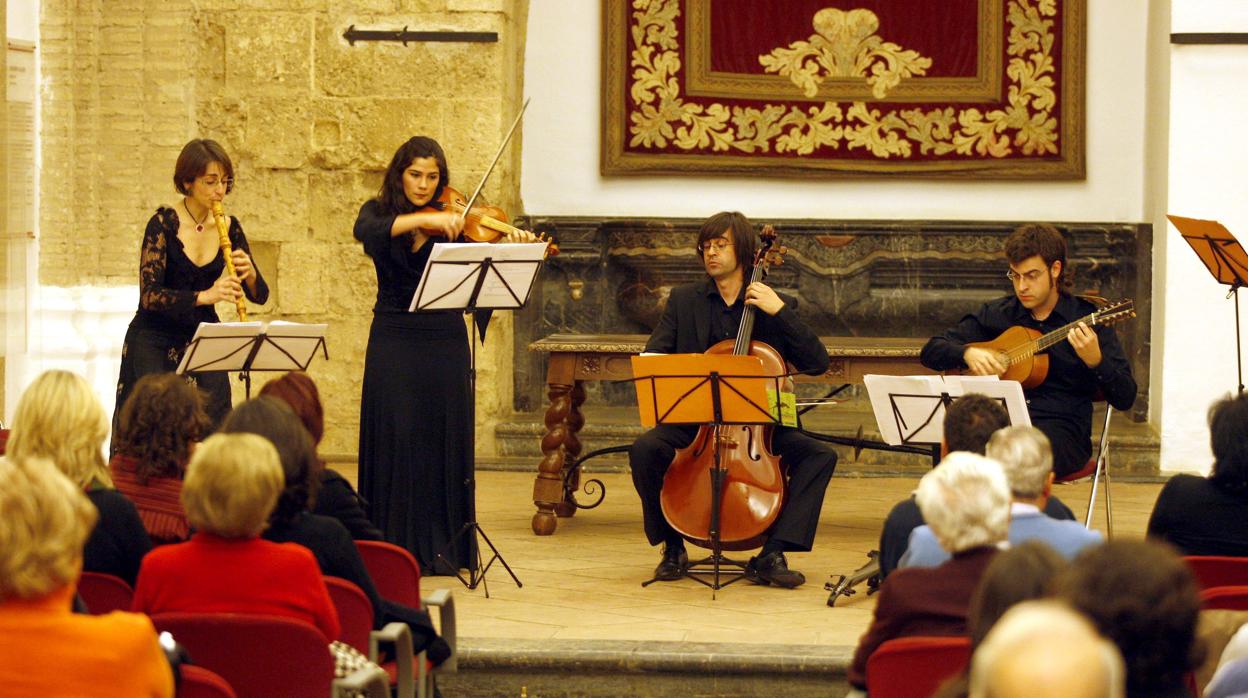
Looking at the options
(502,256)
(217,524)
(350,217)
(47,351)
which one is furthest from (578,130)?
(217,524)

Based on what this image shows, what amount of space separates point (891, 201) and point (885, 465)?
4.80 feet

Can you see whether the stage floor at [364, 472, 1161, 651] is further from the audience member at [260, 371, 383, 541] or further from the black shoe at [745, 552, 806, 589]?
the audience member at [260, 371, 383, 541]

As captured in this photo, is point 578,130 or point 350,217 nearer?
point 350,217

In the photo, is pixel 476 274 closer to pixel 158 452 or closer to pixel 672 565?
pixel 672 565

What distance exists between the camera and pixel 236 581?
3.04 metres

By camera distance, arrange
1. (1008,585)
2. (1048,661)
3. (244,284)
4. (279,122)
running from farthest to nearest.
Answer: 1. (279,122)
2. (244,284)
3. (1008,585)
4. (1048,661)

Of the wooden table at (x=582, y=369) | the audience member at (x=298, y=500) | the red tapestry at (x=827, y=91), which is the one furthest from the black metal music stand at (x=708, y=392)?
the red tapestry at (x=827, y=91)

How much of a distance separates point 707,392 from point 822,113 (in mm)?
3664

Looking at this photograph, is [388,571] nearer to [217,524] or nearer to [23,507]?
[217,524]

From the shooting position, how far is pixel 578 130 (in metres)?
8.60

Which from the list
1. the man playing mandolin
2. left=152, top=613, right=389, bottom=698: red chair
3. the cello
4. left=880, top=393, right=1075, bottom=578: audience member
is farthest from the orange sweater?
the man playing mandolin

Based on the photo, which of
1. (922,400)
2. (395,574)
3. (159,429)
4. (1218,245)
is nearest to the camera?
(159,429)

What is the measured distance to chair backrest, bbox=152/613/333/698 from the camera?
289cm

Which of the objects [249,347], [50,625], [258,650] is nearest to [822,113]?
[249,347]
